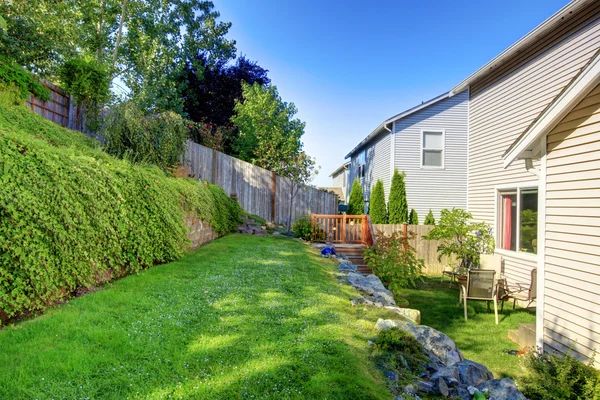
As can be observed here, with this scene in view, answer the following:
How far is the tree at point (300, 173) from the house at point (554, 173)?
633 centimetres

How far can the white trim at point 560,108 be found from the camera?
3579 millimetres

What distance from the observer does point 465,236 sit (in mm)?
8703

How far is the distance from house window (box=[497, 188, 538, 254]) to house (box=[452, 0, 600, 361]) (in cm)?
2

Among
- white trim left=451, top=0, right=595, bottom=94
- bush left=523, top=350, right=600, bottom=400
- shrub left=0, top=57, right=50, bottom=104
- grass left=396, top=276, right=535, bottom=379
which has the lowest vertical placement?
grass left=396, top=276, right=535, bottom=379

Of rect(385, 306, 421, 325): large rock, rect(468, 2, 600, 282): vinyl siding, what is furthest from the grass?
rect(468, 2, 600, 282): vinyl siding

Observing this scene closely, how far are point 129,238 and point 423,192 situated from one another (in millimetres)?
10127

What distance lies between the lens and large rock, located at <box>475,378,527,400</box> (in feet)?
8.48

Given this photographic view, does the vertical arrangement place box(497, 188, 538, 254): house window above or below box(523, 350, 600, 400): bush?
above

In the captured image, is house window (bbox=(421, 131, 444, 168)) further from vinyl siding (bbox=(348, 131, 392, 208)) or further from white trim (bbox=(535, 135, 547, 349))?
white trim (bbox=(535, 135, 547, 349))

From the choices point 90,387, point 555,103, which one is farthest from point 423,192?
point 90,387

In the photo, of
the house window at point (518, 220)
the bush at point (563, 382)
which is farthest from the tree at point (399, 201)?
the bush at point (563, 382)

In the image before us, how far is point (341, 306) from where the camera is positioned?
14.5 ft

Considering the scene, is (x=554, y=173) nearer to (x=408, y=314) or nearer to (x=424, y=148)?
(x=408, y=314)

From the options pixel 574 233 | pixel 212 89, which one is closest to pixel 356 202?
pixel 574 233
